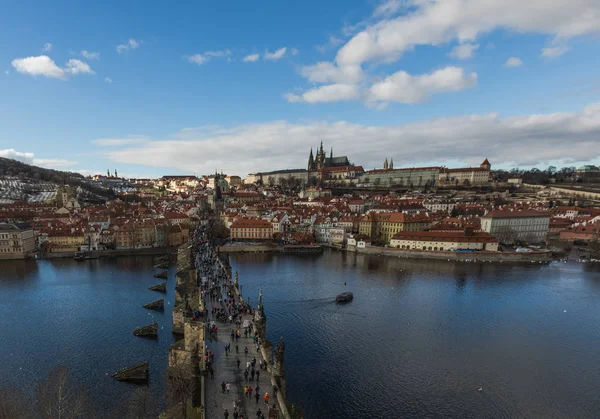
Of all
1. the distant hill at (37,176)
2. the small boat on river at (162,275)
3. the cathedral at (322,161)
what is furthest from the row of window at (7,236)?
the cathedral at (322,161)

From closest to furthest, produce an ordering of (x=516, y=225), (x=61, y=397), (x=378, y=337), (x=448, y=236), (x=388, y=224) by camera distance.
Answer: (x=61, y=397) < (x=378, y=337) < (x=448, y=236) < (x=516, y=225) < (x=388, y=224)

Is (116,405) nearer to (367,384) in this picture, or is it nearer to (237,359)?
(237,359)

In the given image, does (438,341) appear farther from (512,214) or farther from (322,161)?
(322,161)

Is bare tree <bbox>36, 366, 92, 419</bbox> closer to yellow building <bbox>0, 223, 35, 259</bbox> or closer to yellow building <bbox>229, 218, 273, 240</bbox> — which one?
yellow building <bbox>0, 223, 35, 259</bbox>

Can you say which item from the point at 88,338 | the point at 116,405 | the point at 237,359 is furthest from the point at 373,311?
the point at 88,338

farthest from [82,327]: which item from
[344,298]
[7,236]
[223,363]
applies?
[7,236]

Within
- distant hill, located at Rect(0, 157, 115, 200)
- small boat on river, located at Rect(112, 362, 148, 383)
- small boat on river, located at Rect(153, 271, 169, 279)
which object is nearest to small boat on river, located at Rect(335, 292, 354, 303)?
small boat on river, located at Rect(112, 362, 148, 383)
